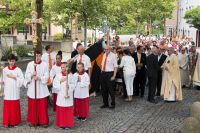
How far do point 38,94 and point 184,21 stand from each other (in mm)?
61866

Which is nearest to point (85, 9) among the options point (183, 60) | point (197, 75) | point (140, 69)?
point (183, 60)

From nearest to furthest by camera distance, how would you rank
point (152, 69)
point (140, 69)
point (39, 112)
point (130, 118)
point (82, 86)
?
point (39, 112), point (82, 86), point (130, 118), point (152, 69), point (140, 69)

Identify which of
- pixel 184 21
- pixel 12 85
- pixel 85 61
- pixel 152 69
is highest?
pixel 184 21

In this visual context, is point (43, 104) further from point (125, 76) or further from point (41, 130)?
point (125, 76)

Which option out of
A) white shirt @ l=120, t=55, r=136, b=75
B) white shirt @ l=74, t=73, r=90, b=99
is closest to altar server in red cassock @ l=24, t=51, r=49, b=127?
white shirt @ l=74, t=73, r=90, b=99

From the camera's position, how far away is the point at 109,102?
14320 millimetres

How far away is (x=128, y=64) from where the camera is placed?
46.7ft

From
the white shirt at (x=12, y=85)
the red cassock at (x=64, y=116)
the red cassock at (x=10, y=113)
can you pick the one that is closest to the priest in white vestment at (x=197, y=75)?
the red cassock at (x=64, y=116)

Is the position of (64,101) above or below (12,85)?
below

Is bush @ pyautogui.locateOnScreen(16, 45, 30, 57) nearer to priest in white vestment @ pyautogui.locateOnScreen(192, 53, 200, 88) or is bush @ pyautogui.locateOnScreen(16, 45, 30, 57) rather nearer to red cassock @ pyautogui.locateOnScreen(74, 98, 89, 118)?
priest in white vestment @ pyautogui.locateOnScreen(192, 53, 200, 88)

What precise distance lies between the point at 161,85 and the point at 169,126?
14.2 ft

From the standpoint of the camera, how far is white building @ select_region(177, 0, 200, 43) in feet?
210

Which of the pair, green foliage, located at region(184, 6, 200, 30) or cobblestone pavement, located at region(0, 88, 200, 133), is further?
green foliage, located at region(184, 6, 200, 30)

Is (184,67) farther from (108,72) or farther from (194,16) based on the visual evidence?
(194,16)
